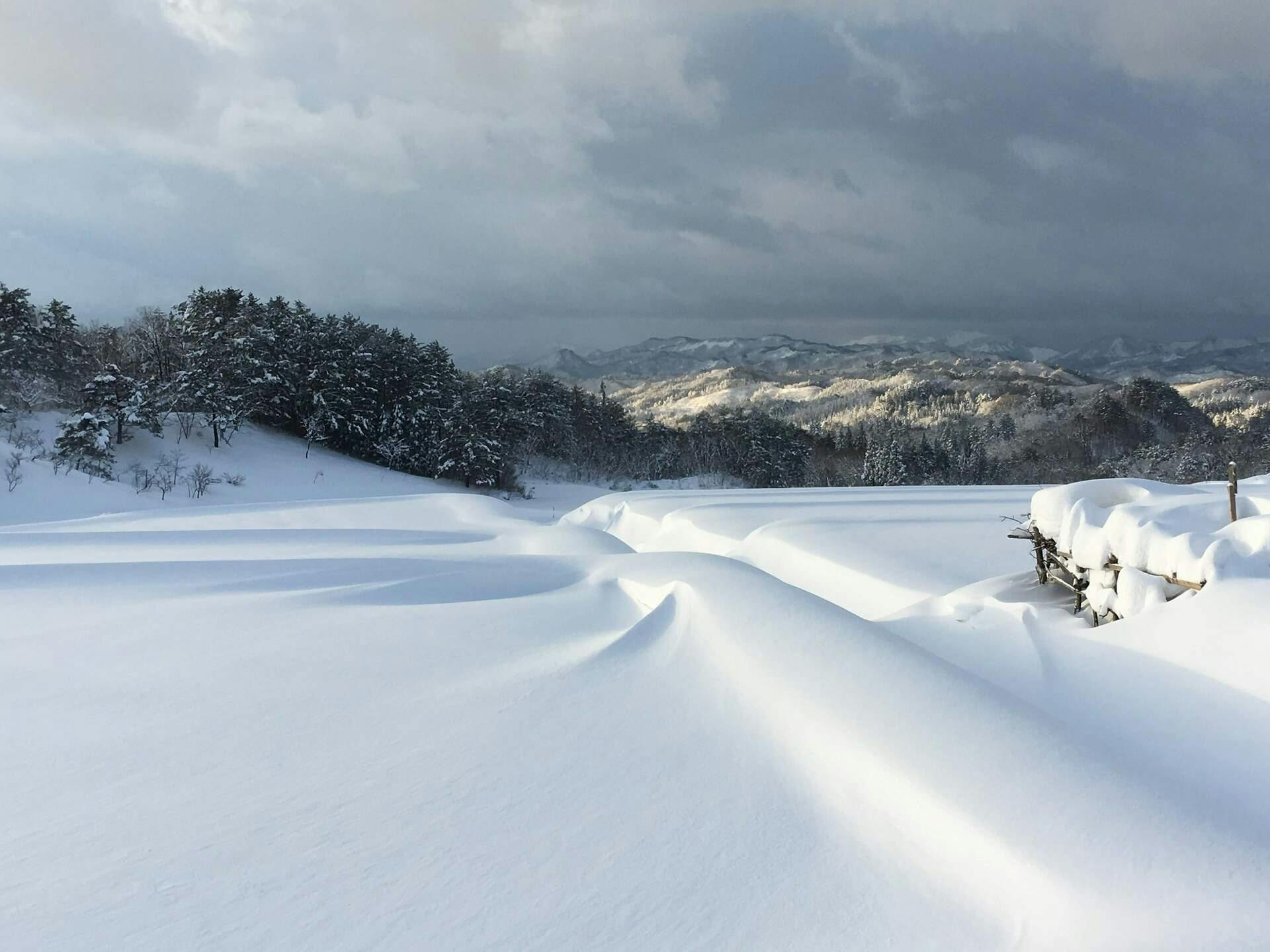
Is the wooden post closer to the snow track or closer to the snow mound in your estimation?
the snow mound

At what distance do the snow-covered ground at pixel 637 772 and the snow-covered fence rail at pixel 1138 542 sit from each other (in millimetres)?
151

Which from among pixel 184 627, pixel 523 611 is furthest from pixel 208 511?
pixel 523 611

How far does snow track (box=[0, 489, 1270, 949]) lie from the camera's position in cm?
152

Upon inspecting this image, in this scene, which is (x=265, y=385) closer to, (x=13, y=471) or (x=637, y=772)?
(x=13, y=471)

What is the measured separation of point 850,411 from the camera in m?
131

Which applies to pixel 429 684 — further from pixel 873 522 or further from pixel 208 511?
pixel 208 511

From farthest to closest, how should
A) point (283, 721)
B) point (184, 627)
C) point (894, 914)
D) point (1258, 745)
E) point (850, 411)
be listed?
point (850, 411)
point (184, 627)
point (283, 721)
point (1258, 745)
point (894, 914)

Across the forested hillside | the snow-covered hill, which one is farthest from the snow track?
the forested hillside

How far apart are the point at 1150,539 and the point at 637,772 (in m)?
2.61

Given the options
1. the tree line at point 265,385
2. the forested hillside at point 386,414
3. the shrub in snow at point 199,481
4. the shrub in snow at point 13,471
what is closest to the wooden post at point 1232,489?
the shrub in snow at point 13,471

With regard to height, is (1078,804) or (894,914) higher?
(1078,804)

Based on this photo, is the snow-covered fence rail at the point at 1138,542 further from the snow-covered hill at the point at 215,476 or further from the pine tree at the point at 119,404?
the pine tree at the point at 119,404

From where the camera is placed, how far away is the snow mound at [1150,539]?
305 centimetres

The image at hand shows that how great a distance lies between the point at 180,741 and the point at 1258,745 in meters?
3.36
